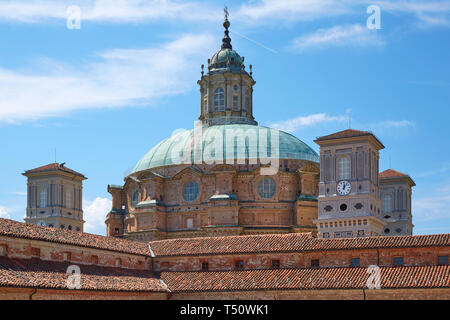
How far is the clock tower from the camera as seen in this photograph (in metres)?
65.1

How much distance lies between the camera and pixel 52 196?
8625 centimetres

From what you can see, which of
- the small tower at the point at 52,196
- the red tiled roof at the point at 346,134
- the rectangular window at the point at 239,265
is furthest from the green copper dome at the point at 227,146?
the rectangular window at the point at 239,265

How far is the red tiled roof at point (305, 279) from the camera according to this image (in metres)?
46.5

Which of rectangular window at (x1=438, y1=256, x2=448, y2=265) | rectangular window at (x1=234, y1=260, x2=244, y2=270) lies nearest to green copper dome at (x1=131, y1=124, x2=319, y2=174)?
rectangular window at (x1=234, y1=260, x2=244, y2=270)

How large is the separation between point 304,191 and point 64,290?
40.0 meters

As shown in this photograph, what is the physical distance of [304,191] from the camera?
79.1 metres

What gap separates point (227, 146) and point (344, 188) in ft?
64.5

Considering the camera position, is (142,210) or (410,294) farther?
(142,210)

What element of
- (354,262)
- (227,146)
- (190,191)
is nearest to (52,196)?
(190,191)

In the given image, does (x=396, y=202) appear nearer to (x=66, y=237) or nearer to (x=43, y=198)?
(x=43, y=198)

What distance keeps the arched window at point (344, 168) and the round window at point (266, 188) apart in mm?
13740
